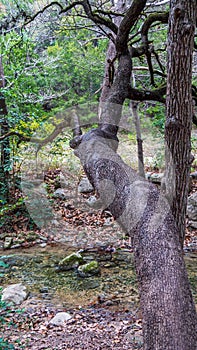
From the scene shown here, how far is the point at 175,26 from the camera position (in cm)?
151

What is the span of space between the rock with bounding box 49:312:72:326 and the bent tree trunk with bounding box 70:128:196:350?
4.00 feet

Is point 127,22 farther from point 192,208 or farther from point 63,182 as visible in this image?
point 63,182

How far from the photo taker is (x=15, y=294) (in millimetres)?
2744

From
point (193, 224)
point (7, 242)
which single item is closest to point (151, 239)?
point (7, 242)

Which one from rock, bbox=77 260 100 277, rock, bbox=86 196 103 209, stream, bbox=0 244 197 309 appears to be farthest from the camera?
rock, bbox=86 196 103 209

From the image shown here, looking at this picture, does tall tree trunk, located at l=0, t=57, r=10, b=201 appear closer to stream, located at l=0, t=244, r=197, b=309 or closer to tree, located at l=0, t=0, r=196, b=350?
stream, located at l=0, t=244, r=197, b=309

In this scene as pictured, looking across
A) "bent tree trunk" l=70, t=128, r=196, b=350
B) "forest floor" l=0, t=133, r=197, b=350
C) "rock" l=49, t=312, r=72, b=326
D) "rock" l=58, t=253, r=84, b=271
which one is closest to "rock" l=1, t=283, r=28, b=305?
"forest floor" l=0, t=133, r=197, b=350

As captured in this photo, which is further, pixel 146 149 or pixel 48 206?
pixel 146 149

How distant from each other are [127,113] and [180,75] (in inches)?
179

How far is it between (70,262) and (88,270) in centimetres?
28

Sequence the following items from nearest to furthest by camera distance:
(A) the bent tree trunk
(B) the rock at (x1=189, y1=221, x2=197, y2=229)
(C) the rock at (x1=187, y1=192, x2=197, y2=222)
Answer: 1. (A) the bent tree trunk
2. (B) the rock at (x1=189, y1=221, x2=197, y2=229)
3. (C) the rock at (x1=187, y1=192, x2=197, y2=222)

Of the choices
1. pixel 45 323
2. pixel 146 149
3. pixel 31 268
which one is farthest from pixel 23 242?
pixel 146 149

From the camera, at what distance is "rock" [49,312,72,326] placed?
2.34 metres

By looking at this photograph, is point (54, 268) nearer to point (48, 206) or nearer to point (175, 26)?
point (48, 206)
